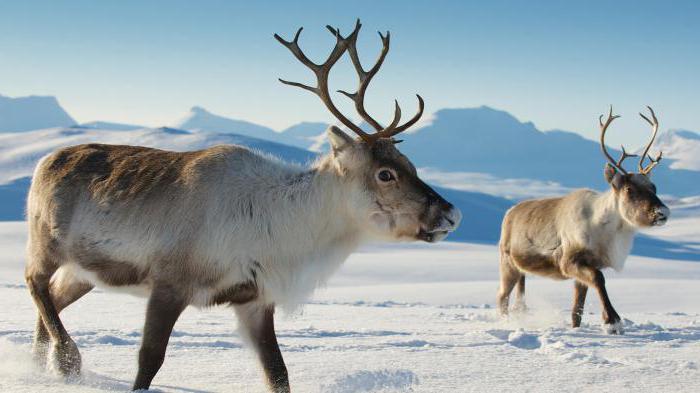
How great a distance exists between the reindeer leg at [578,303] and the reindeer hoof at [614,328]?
0.56 meters

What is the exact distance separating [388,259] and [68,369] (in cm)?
2496

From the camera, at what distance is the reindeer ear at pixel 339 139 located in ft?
13.8

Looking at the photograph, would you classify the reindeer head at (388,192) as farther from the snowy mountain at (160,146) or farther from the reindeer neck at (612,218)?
the snowy mountain at (160,146)

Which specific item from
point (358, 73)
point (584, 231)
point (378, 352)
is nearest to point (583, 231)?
point (584, 231)

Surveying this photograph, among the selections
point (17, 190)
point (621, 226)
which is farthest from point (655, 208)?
point (17, 190)

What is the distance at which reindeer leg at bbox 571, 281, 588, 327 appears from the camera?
8.16 metres

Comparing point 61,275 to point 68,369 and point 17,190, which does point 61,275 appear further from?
point 17,190

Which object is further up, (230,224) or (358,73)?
(358,73)

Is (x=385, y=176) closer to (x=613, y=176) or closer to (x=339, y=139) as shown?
Result: (x=339, y=139)

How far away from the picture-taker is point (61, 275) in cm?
511

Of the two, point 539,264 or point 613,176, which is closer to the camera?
point 613,176

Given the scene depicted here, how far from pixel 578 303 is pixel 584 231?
88cm

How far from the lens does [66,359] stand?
4453mm

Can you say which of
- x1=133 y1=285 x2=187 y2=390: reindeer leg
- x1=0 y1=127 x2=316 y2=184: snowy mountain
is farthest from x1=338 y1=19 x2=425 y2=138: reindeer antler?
x1=0 y1=127 x2=316 y2=184: snowy mountain
